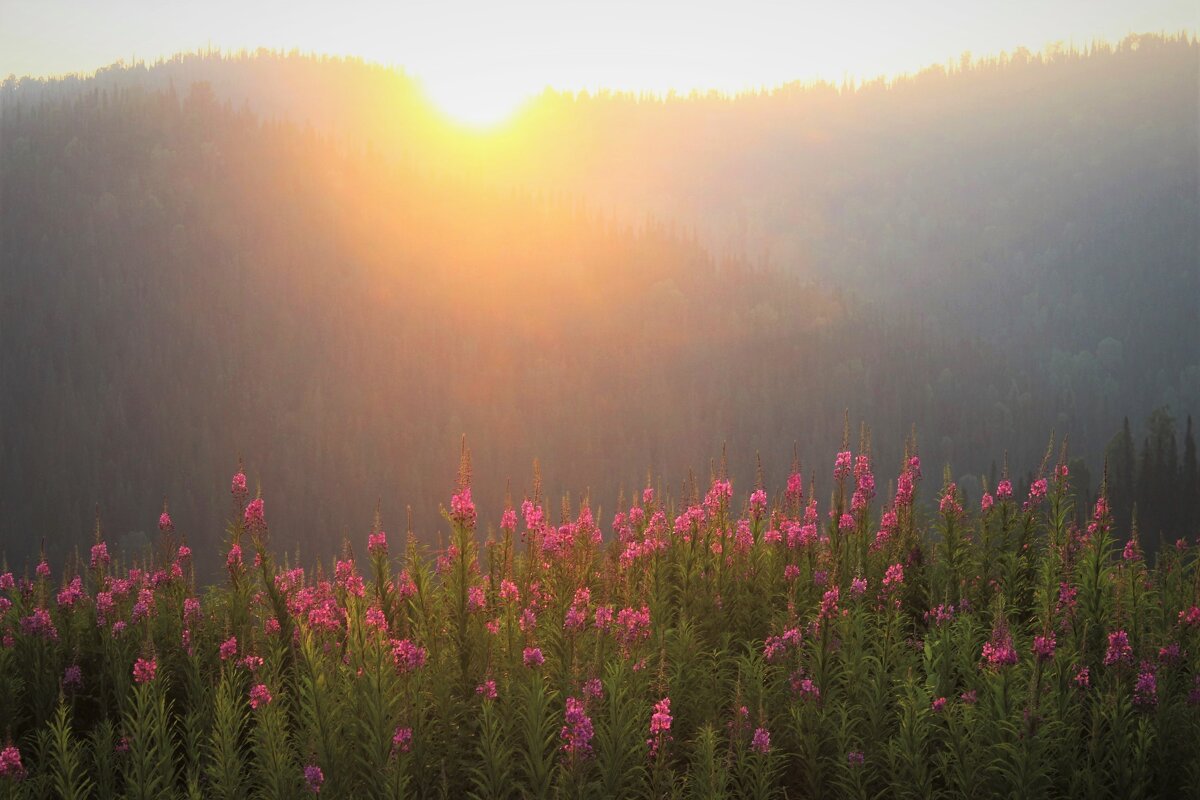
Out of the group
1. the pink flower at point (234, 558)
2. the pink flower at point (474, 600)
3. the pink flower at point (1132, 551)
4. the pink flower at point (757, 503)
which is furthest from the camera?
the pink flower at point (757, 503)

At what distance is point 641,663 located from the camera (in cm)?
670

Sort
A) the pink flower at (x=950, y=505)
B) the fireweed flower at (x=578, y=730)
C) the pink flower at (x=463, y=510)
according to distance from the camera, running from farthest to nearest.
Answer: the pink flower at (x=950, y=505), the pink flower at (x=463, y=510), the fireweed flower at (x=578, y=730)

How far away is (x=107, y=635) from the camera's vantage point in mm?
8258

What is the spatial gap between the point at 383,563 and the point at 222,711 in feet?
5.58

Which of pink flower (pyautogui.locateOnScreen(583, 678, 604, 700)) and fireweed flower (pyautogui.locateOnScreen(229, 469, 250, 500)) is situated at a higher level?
fireweed flower (pyautogui.locateOnScreen(229, 469, 250, 500))

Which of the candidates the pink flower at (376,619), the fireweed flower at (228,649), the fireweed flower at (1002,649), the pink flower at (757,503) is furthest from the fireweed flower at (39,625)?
the fireweed flower at (1002,649)

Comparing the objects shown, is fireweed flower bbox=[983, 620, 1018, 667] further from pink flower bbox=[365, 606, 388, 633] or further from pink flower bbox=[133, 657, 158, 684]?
pink flower bbox=[133, 657, 158, 684]

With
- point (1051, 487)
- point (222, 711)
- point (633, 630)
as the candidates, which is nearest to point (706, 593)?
point (633, 630)

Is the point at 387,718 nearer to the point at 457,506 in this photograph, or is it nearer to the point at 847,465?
the point at 457,506

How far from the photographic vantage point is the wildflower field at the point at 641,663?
5.99 m

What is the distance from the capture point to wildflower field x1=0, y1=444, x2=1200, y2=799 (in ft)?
19.6

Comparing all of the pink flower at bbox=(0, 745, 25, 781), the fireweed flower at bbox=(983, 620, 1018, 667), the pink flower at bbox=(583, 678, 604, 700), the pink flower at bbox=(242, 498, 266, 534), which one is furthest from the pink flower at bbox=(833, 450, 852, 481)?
the pink flower at bbox=(0, 745, 25, 781)

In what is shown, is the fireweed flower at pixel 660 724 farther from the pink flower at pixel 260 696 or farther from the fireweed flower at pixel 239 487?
the fireweed flower at pixel 239 487

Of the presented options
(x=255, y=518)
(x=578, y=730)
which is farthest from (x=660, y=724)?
Answer: (x=255, y=518)
